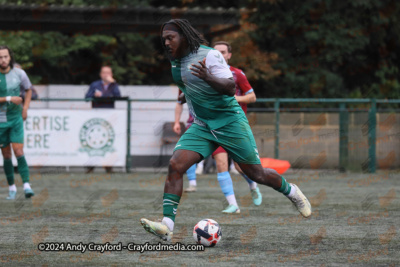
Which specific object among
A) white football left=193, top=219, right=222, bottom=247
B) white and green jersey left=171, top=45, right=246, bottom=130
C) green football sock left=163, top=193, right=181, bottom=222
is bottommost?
white football left=193, top=219, right=222, bottom=247

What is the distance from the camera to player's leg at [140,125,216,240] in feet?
21.2

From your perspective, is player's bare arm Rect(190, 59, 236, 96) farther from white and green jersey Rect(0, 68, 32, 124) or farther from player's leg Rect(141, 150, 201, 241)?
white and green jersey Rect(0, 68, 32, 124)

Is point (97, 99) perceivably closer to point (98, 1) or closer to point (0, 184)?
point (0, 184)

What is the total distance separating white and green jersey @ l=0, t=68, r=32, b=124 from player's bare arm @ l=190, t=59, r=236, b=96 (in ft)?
16.9

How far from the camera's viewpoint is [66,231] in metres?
7.64

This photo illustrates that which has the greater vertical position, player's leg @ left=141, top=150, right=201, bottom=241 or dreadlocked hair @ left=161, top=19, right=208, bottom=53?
dreadlocked hair @ left=161, top=19, right=208, bottom=53

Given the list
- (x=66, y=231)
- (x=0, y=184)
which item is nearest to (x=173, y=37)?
(x=66, y=231)

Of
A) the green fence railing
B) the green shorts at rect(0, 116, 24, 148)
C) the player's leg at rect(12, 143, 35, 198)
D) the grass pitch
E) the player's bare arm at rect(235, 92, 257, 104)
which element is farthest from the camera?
the green fence railing

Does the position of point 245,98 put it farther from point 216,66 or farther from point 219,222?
point 216,66

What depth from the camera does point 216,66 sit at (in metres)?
6.61

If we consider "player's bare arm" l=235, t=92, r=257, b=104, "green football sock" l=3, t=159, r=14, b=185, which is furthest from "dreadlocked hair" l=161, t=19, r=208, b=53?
"green football sock" l=3, t=159, r=14, b=185

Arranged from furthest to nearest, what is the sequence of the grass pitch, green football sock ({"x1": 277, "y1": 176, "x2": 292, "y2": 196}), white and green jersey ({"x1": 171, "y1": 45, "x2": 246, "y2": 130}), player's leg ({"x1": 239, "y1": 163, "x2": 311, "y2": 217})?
green football sock ({"x1": 277, "y1": 176, "x2": 292, "y2": 196}) → player's leg ({"x1": 239, "y1": 163, "x2": 311, "y2": 217}) → white and green jersey ({"x1": 171, "y1": 45, "x2": 246, "y2": 130}) → the grass pitch

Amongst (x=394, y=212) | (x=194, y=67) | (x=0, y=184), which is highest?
(x=194, y=67)

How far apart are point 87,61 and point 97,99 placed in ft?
34.7
